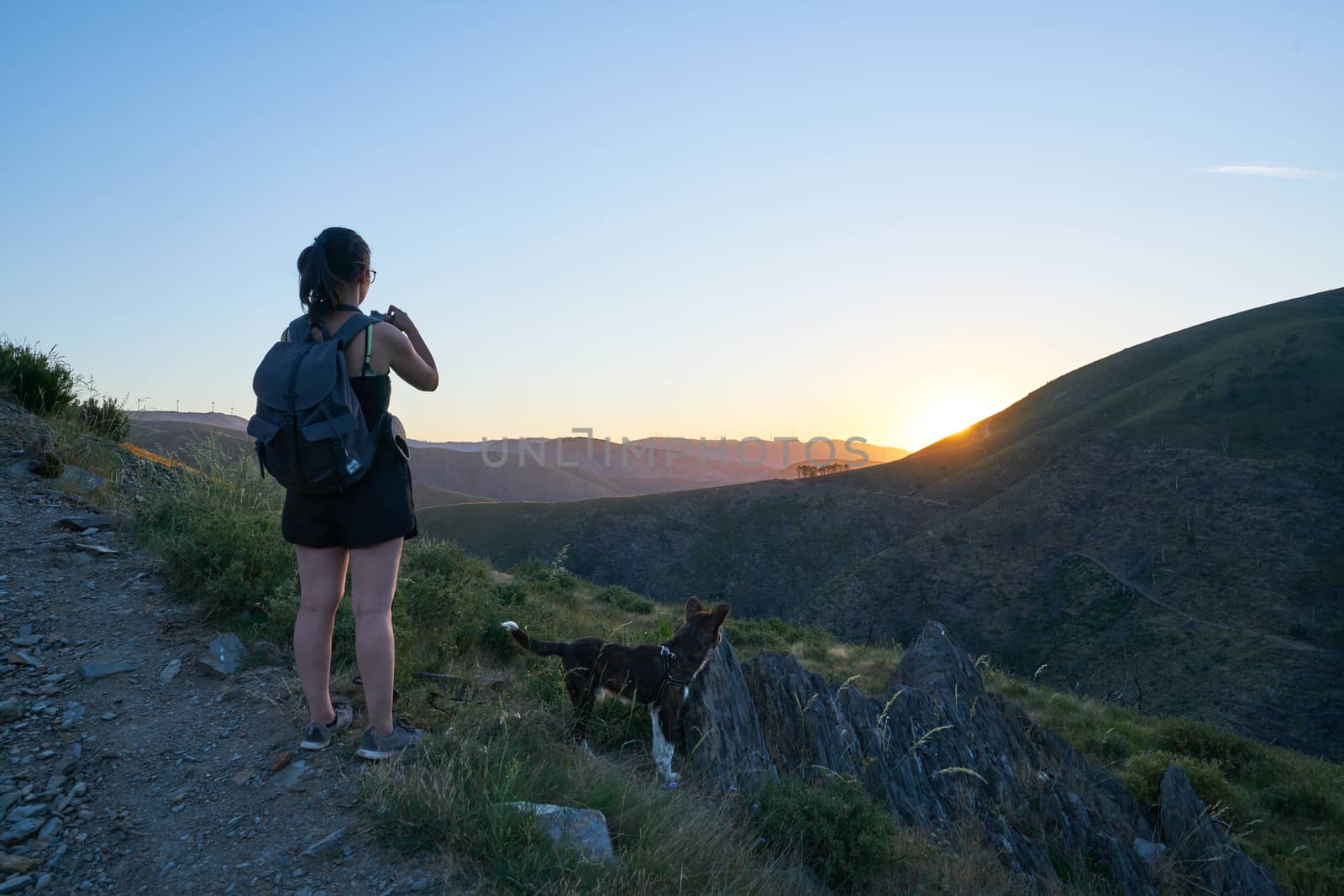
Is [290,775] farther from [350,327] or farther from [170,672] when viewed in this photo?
[350,327]

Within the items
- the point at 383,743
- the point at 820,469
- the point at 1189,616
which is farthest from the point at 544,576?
the point at 820,469

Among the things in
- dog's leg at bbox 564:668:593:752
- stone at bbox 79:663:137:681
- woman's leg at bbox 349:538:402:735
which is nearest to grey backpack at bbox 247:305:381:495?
woman's leg at bbox 349:538:402:735

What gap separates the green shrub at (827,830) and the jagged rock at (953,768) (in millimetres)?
884

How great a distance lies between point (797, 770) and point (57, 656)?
16.0ft

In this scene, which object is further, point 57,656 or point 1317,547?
point 1317,547

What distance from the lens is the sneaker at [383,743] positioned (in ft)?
12.0

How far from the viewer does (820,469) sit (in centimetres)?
9019

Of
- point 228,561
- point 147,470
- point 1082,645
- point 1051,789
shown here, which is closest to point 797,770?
point 1051,789

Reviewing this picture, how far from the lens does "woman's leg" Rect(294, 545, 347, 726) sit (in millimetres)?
3545

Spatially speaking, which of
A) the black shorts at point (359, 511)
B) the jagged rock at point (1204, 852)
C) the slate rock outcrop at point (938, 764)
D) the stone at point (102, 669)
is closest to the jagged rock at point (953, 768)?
the slate rock outcrop at point (938, 764)

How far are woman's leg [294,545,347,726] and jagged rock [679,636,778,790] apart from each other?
7.20 ft

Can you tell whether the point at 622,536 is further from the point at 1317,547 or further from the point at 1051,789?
the point at 1051,789

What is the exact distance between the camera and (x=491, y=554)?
75438 mm

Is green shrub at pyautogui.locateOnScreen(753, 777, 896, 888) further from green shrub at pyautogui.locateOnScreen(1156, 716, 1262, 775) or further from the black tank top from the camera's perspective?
green shrub at pyautogui.locateOnScreen(1156, 716, 1262, 775)
